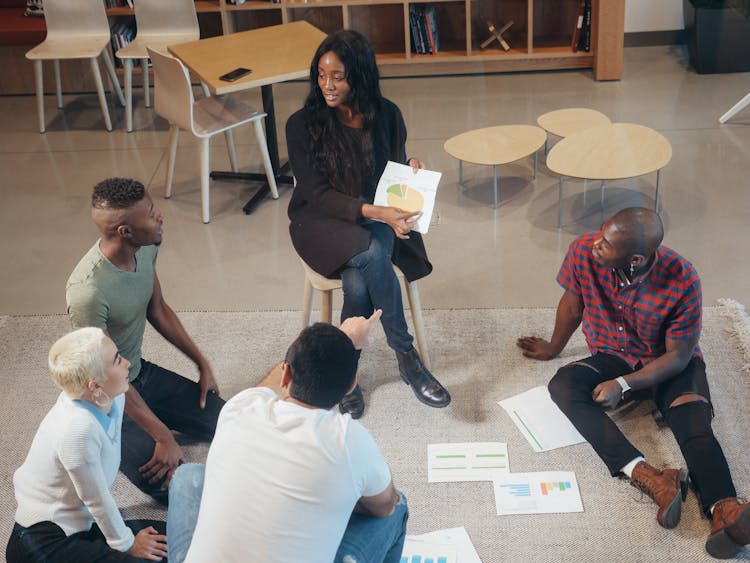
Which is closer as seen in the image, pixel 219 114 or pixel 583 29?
pixel 219 114

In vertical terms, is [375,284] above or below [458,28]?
below

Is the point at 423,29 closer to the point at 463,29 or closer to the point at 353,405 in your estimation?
the point at 463,29

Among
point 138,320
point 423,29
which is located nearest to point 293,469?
point 138,320

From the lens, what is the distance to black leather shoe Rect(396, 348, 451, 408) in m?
3.18

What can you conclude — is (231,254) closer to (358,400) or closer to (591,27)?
(358,400)

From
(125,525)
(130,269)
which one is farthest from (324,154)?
(125,525)

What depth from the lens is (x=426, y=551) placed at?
2607 mm

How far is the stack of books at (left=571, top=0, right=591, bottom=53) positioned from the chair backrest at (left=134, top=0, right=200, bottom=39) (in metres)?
2.57

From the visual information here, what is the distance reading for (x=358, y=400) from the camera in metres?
3.19

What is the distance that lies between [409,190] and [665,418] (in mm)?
1165

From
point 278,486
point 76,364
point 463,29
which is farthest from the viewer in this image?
point 463,29

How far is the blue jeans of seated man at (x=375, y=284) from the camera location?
3035mm

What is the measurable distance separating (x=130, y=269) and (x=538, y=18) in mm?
4518

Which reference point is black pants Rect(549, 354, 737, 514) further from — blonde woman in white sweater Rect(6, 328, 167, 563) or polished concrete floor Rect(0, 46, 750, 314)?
blonde woman in white sweater Rect(6, 328, 167, 563)
